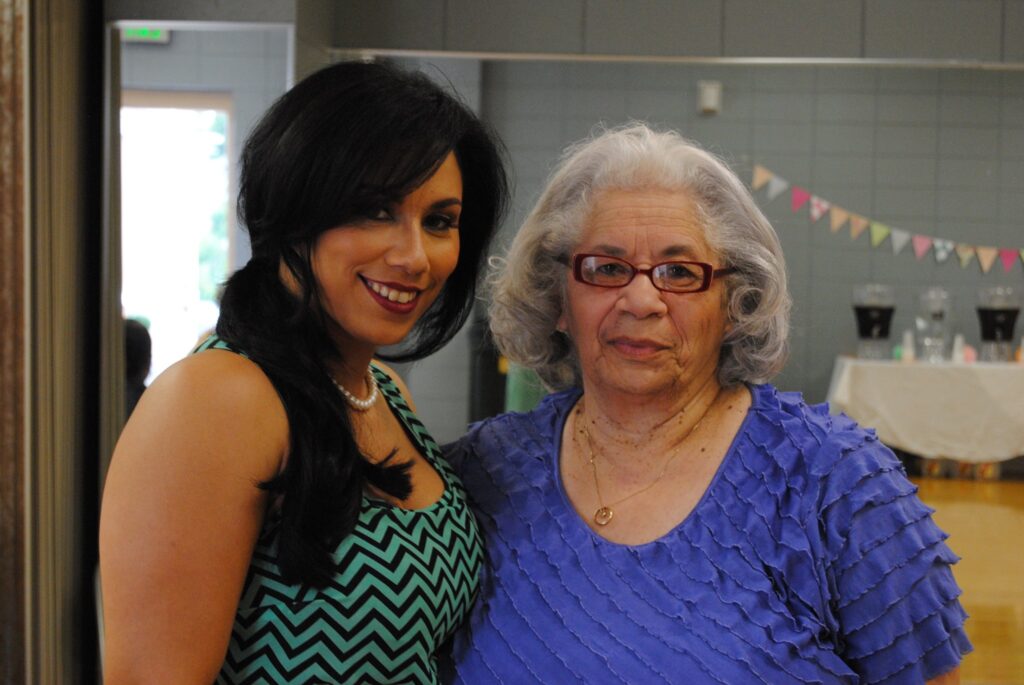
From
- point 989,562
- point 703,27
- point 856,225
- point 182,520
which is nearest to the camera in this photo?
point 182,520

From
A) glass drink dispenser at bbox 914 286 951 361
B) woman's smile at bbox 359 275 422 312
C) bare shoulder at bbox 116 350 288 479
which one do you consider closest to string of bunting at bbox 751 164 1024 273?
glass drink dispenser at bbox 914 286 951 361

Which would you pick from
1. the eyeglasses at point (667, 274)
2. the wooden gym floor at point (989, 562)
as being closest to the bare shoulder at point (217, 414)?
the eyeglasses at point (667, 274)

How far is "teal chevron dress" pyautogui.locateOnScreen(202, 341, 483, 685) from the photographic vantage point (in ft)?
4.48

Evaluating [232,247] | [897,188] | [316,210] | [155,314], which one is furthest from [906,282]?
[316,210]

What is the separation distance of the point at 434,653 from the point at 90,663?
240 cm

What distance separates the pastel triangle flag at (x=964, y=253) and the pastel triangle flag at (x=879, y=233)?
0.78 feet

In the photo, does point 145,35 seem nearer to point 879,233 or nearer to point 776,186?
point 776,186

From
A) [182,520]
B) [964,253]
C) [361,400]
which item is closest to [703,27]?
[964,253]

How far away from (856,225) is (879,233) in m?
0.08

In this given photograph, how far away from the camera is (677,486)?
5.54 feet

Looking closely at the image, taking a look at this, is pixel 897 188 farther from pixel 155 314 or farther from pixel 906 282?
pixel 155 314

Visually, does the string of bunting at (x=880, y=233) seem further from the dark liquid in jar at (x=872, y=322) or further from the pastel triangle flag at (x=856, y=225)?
the dark liquid in jar at (x=872, y=322)

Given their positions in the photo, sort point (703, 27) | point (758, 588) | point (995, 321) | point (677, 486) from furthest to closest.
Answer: point (703, 27)
point (995, 321)
point (677, 486)
point (758, 588)

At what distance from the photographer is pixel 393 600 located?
1.41 metres
